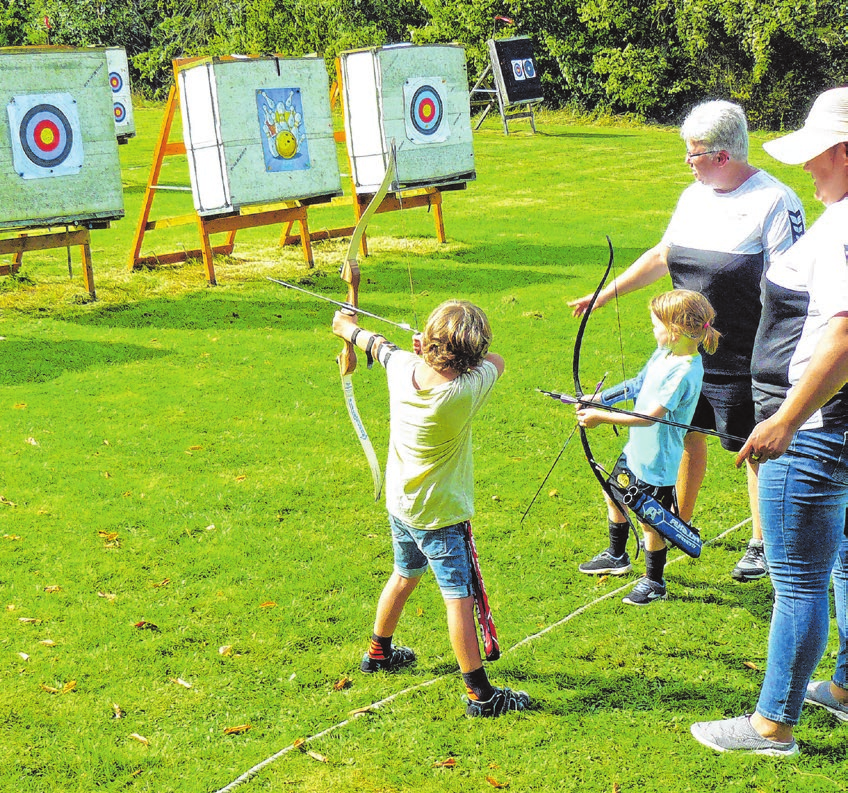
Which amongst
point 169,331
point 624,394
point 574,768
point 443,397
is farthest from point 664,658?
point 169,331

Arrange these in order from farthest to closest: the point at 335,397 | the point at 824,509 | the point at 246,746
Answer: the point at 335,397, the point at 246,746, the point at 824,509

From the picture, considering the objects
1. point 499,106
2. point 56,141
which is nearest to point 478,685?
point 56,141

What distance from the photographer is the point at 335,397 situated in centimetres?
649

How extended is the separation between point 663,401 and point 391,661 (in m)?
1.34

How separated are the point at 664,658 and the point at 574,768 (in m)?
0.71

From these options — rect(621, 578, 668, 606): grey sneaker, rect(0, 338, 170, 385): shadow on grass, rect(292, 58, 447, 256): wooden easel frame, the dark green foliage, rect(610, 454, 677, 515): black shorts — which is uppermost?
the dark green foliage

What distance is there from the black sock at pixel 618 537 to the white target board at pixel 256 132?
20.4 feet

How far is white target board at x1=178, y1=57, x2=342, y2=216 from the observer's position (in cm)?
934

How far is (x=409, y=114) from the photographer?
10516 millimetres

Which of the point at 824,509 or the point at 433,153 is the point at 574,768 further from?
the point at 433,153

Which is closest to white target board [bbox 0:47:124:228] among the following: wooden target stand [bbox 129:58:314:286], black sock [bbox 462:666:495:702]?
wooden target stand [bbox 129:58:314:286]

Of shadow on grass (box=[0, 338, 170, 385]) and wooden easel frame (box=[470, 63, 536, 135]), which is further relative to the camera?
wooden easel frame (box=[470, 63, 536, 135])

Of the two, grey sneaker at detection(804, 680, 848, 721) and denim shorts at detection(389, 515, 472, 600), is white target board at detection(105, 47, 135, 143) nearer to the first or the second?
denim shorts at detection(389, 515, 472, 600)

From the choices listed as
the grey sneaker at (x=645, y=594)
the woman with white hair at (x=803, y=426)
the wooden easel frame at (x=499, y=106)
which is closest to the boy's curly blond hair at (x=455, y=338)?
the woman with white hair at (x=803, y=426)
